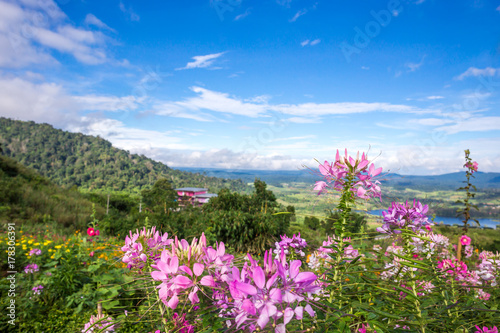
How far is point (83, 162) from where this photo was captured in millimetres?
65875

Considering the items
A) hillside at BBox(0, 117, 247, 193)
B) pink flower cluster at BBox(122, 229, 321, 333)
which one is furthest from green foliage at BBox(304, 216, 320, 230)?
hillside at BBox(0, 117, 247, 193)

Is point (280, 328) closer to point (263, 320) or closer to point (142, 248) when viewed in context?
point (263, 320)

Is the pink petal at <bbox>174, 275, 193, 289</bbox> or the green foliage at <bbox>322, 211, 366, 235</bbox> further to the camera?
the green foliage at <bbox>322, 211, 366, 235</bbox>

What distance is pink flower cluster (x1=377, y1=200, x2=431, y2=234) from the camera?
4.13 ft

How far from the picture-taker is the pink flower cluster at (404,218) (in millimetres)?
1259

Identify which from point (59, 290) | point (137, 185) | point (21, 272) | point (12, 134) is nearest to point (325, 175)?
point (59, 290)

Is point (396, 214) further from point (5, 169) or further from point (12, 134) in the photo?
point (12, 134)

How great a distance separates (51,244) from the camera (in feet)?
16.7

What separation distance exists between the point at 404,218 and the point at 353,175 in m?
0.42

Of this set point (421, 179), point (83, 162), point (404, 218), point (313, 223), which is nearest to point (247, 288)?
point (404, 218)

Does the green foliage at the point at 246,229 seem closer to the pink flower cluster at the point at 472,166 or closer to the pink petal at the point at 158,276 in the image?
the pink flower cluster at the point at 472,166

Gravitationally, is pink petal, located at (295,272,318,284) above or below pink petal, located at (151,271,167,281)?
above

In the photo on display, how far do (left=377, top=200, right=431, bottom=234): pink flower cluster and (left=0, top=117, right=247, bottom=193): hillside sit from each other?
50.8 metres

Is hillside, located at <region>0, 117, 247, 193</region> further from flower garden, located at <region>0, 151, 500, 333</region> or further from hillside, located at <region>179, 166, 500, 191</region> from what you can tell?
flower garden, located at <region>0, 151, 500, 333</region>
